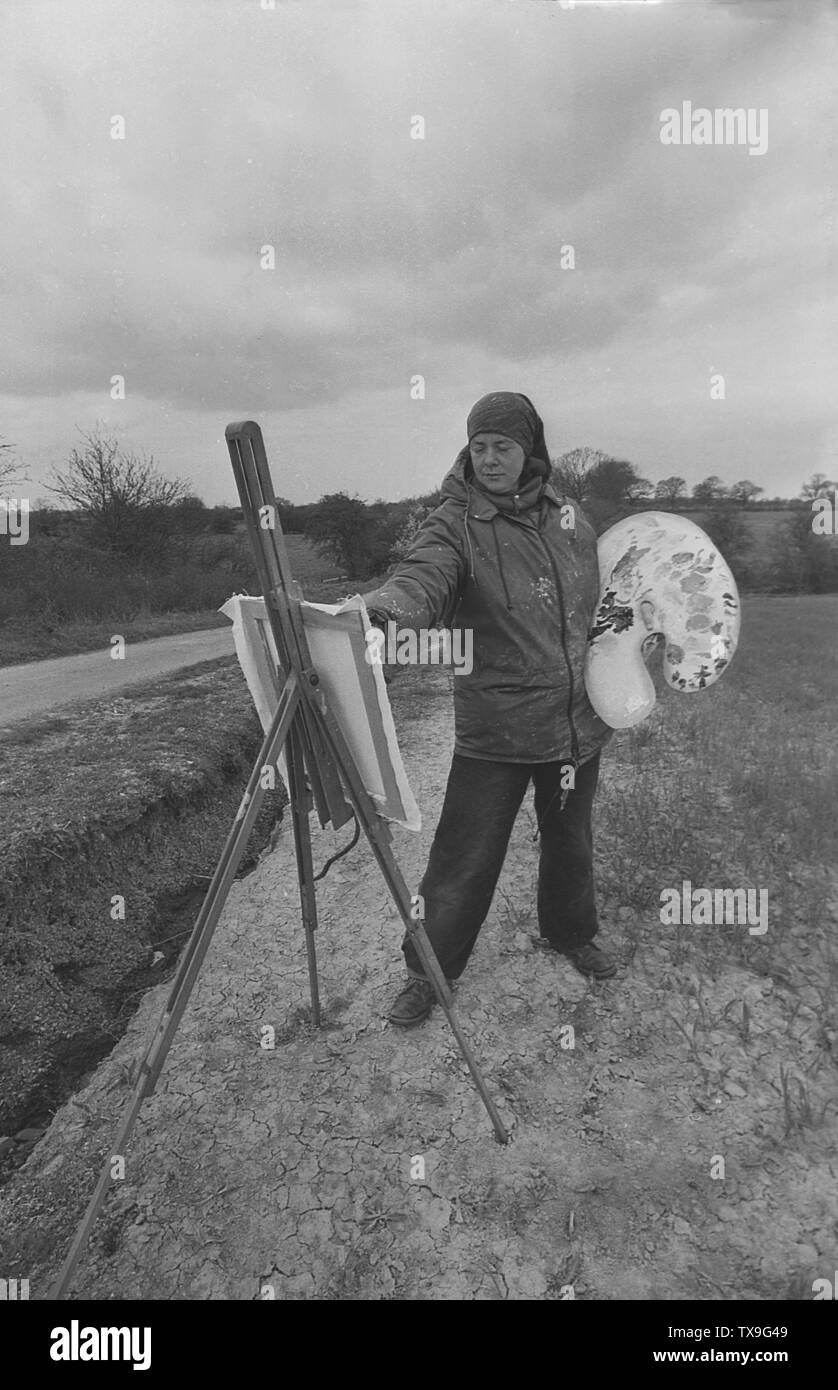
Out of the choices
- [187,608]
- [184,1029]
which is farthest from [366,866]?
[187,608]

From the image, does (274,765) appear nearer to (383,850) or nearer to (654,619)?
(383,850)

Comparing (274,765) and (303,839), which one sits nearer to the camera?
(274,765)

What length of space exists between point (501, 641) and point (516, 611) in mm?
122

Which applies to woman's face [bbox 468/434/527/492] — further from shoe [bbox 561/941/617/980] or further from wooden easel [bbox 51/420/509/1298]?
shoe [bbox 561/941/617/980]

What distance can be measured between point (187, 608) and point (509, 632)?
63.4 feet

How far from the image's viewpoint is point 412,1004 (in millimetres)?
2961

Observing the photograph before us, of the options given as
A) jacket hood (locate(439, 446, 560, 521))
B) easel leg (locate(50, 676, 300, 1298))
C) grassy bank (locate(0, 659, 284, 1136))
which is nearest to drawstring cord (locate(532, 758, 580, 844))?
jacket hood (locate(439, 446, 560, 521))

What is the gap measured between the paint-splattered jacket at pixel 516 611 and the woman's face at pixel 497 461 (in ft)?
0.19

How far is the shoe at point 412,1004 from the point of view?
2.93 m

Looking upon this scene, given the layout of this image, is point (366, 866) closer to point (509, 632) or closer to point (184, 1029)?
point (184, 1029)

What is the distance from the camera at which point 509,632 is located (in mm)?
2545

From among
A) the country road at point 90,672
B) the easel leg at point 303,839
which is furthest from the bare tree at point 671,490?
the easel leg at point 303,839

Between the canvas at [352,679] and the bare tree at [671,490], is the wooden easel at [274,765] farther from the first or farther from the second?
the bare tree at [671,490]

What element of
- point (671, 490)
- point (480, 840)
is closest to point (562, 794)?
point (480, 840)
